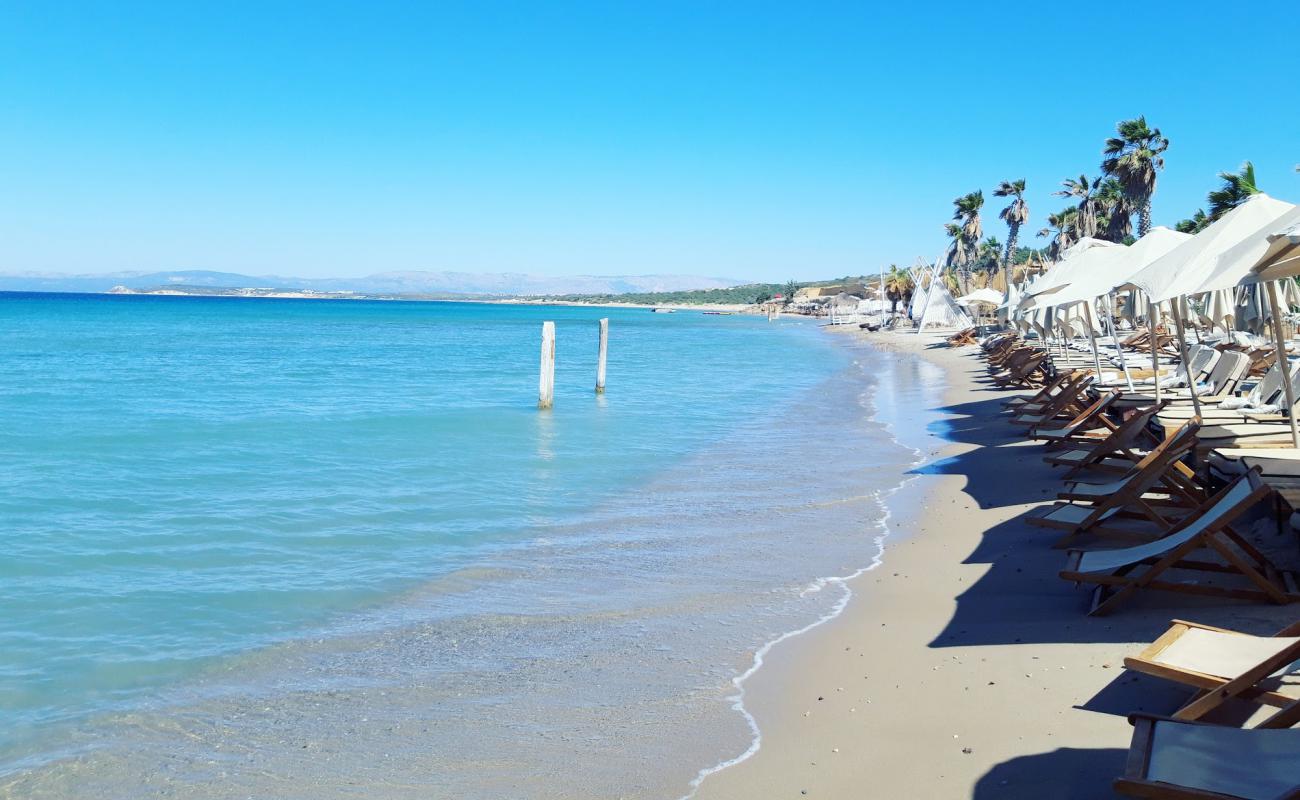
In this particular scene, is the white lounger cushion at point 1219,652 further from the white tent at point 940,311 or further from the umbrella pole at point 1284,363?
Answer: the white tent at point 940,311

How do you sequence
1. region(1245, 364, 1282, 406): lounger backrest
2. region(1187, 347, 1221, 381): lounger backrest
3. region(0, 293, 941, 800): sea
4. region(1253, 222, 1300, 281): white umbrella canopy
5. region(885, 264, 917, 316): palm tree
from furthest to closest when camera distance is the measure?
region(885, 264, 917, 316): palm tree < region(1187, 347, 1221, 381): lounger backrest < region(1245, 364, 1282, 406): lounger backrest < region(1253, 222, 1300, 281): white umbrella canopy < region(0, 293, 941, 800): sea

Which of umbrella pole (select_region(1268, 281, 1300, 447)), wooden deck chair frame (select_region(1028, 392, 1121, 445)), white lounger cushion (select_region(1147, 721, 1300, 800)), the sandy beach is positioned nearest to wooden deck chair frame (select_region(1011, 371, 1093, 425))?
wooden deck chair frame (select_region(1028, 392, 1121, 445))

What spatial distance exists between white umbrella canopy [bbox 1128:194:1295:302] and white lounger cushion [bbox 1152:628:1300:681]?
13.4 feet

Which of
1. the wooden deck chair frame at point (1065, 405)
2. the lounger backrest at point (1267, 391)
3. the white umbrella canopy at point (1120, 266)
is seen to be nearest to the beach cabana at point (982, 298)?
the wooden deck chair frame at point (1065, 405)

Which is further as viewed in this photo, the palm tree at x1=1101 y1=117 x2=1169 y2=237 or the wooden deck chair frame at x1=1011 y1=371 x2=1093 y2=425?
the palm tree at x1=1101 y1=117 x2=1169 y2=237

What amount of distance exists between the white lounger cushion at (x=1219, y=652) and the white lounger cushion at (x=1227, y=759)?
20.0 inches

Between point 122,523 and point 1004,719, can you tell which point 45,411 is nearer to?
point 122,523

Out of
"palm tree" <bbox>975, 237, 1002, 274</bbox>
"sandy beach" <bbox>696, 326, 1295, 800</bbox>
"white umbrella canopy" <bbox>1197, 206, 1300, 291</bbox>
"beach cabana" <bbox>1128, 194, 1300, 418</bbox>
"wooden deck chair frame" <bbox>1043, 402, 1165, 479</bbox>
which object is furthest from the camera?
"palm tree" <bbox>975, 237, 1002, 274</bbox>

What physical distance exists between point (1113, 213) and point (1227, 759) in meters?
43.8

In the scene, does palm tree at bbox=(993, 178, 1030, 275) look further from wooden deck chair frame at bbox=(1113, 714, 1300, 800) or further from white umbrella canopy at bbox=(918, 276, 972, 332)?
wooden deck chair frame at bbox=(1113, 714, 1300, 800)

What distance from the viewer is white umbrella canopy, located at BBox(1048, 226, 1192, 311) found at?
36.9 ft

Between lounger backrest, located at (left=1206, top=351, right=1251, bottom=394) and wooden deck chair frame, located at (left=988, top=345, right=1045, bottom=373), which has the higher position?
lounger backrest, located at (left=1206, top=351, right=1251, bottom=394)

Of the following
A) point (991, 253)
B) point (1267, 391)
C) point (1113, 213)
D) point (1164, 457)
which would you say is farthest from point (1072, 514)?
point (991, 253)

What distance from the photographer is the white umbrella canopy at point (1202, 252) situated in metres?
7.69
